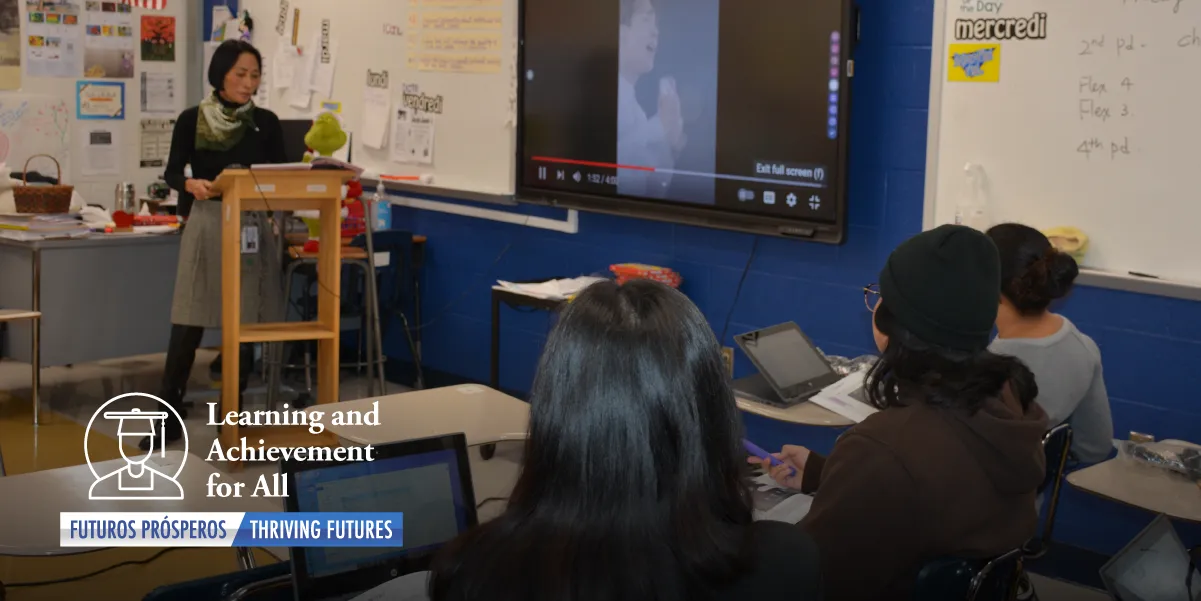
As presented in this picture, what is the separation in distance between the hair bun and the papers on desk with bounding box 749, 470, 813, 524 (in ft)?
2.83

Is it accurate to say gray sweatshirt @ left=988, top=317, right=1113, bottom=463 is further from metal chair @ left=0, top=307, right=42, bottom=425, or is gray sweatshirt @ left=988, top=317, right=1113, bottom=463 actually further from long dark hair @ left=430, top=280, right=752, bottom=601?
metal chair @ left=0, top=307, right=42, bottom=425

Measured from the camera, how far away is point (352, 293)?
5234 millimetres

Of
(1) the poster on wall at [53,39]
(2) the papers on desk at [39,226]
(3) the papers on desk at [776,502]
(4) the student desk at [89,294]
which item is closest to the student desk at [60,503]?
(3) the papers on desk at [776,502]

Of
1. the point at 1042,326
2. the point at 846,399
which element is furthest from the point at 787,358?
the point at 1042,326

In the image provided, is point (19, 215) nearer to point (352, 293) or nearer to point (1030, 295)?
point (352, 293)

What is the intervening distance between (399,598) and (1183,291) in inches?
97.0

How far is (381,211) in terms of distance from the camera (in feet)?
19.4

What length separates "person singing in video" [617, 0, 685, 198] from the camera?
4.51 m

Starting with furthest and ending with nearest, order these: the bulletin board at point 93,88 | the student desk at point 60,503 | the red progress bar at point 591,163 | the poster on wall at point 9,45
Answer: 1. the bulletin board at point 93,88
2. the poster on wall at point 9,45
3. the red progress bar at point 591,163
4. the student desk at point 60,503

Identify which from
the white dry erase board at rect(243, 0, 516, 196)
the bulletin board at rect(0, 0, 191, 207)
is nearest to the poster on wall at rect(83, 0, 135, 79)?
the bulletin board at rect(0, 0, 191, 207)

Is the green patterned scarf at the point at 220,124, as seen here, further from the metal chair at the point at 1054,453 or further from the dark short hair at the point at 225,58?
the metal chair at the point at 1054,453

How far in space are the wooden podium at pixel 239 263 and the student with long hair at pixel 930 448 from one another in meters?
2.81
